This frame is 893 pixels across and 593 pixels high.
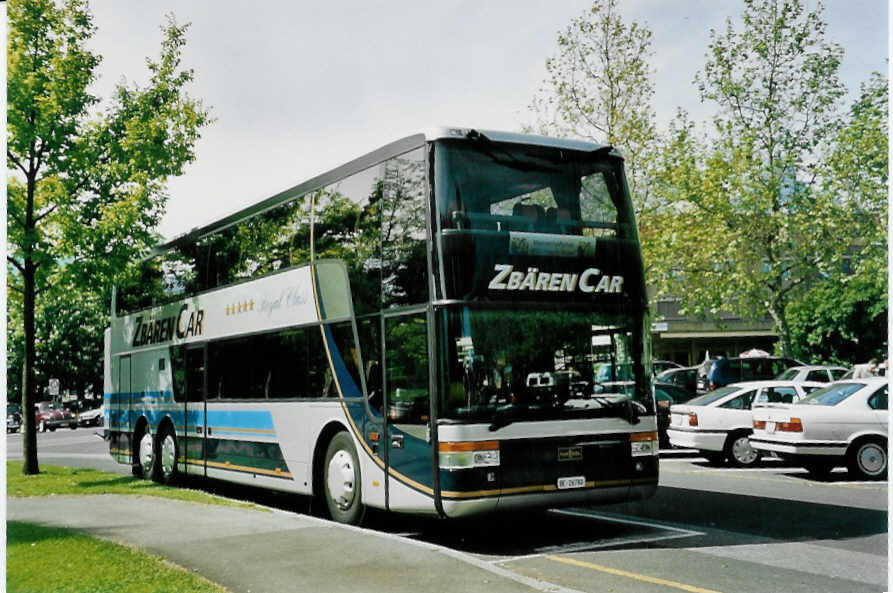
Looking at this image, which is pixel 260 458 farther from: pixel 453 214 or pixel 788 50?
pixel 788 50

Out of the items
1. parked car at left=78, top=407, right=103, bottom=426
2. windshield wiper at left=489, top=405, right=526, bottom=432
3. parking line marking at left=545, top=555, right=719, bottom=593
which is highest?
windshield wiper at left=489, top=405, right=526, bottom=432

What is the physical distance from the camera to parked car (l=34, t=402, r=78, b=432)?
4825cm

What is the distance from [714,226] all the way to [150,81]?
608 inches

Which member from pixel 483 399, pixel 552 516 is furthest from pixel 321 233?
pixel 552 516

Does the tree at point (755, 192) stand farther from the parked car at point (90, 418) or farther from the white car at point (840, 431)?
the parked car at point (90, 418)

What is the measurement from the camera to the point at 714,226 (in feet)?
85.4

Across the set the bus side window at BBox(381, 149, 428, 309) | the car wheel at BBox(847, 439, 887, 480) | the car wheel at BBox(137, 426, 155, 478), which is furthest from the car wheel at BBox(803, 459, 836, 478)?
the car wheel at BBox(137, 426, 155, 478)

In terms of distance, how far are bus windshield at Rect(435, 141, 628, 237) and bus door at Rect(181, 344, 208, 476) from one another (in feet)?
21.3

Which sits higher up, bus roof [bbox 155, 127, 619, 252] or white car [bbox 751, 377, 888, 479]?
bus roof [bbox 155, 127, 619, 252]

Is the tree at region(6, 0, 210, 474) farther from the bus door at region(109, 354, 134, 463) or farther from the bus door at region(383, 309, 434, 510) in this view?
the bus door at region(383, 309, 434, 510)

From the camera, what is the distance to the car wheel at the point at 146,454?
16391mm

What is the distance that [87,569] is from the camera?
7934mm

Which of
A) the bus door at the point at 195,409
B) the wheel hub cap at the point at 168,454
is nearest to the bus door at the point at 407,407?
the bus door at the point at 195,409

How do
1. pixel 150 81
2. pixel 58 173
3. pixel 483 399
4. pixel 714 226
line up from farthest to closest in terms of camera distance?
pixel 714 226
pixel 150 81
pixel 58 173
pixel 483 399
